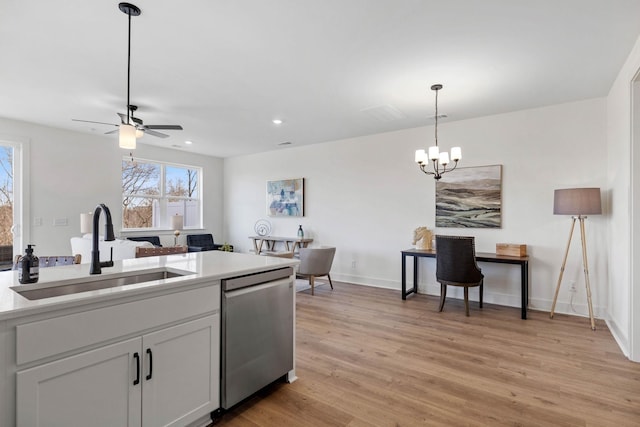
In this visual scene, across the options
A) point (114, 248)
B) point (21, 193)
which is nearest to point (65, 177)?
point (21, 193)

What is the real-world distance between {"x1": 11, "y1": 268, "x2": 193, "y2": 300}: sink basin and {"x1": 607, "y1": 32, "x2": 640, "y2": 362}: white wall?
Result: 11.6ft

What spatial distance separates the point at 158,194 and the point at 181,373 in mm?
5866

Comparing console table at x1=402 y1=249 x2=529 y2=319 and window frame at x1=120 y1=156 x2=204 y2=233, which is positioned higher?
window frame at x1=120 y1=156 x2=204 y2=233

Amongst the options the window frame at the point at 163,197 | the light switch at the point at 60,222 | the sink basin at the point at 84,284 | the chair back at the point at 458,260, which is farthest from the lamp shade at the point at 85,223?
the chair back at the point at 458,260

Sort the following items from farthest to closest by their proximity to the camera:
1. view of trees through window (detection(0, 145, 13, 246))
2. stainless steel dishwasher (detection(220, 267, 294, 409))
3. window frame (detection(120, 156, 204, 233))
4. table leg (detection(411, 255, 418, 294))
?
window frame (detection(120, 156, 204, 233)), table leg (detection(411, 255, 418, 294)), view of trees through window (detection(0, 145, 13, 246)), stainless steel dishwasher (detection(220, 267, 294, 409))

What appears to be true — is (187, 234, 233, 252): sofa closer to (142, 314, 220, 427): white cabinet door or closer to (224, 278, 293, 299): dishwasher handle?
(224, 278, 293, 299): dishwasher handle

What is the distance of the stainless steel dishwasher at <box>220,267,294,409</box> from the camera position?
1933mm

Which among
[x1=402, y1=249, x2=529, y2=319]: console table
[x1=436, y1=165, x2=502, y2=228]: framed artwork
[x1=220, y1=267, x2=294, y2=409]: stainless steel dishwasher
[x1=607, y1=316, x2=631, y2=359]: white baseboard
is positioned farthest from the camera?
[x1=436, y1=165, x2=502, y2=228]: framed artwork

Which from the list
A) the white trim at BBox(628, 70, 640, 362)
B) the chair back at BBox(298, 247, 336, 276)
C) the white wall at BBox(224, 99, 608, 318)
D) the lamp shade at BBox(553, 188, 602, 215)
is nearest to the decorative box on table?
the white wall at BBox(224, 99, 608, 318)

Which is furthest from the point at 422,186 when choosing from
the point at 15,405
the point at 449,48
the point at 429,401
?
the point at 15,405

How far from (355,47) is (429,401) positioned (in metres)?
2.73

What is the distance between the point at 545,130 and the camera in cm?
412

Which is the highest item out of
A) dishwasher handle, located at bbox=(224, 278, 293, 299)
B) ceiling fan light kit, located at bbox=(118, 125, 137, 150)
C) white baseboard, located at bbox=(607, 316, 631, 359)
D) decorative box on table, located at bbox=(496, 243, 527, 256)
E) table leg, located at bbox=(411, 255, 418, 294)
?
ceiling fan light kit, located at bbox=(118, 125, 137, 150)

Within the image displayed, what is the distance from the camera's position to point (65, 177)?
5363mm
